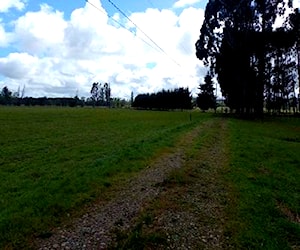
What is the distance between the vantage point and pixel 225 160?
1648 cm

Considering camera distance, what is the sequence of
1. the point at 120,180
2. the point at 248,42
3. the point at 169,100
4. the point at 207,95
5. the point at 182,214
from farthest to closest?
the point at 169,100 < the point at 207,95 < the point at 248,42 < the point at 120,180 < the point at 182,214

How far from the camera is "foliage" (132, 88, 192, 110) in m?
131

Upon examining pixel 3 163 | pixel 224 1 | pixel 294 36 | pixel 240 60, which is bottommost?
pixel 3 163

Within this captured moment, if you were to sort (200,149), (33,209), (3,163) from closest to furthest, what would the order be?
(33,209) → (3,163) → (200,149)

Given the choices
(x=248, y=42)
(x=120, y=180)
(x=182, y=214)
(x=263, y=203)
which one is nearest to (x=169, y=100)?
(x=248, y=42)

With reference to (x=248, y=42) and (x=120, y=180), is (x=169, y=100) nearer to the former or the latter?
(x=248, y=42)

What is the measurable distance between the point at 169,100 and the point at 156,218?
425 ft

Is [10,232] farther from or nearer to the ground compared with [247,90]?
nearer to the ground

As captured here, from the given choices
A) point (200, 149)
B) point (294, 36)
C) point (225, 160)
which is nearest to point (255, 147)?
point (200, 149)

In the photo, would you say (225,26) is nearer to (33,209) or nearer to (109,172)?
(109,172)

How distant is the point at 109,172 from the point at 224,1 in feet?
151

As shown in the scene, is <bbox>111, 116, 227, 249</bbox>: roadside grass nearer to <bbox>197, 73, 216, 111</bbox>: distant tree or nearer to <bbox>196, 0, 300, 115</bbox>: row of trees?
<bbox>196, 0, 300, 115</bbox>: row of trees

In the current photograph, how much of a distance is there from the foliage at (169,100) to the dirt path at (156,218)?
118881 millimetres

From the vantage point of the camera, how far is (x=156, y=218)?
816 centimetres
